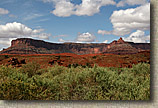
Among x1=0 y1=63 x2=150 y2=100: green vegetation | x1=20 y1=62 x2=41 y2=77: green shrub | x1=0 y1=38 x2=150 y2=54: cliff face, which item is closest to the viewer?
x1=0 y1=63 x2=150 y2=100: green vegetation

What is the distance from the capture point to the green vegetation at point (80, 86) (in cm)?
348

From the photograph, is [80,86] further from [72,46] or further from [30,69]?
[30,69]

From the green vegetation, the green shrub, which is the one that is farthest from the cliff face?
the green shrub

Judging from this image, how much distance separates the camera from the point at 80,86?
3.77 meters

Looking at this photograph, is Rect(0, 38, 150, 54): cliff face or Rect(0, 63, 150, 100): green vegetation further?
Rect(0, 38, 150, 54): cliff face

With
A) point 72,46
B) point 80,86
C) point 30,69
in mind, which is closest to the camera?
point 80,86

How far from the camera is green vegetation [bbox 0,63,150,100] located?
348 cm

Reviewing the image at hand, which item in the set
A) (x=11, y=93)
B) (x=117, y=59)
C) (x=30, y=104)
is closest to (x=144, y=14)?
(x=117, y=59)

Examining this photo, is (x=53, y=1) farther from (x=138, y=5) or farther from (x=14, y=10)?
(x=138, y=5)

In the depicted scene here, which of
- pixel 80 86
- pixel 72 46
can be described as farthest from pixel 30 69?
pixel 80 86

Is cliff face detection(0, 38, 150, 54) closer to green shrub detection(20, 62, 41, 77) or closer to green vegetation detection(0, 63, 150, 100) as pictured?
green vegetation detection(0, 63, 150, 100)

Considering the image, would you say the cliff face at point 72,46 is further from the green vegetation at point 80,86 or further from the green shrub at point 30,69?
the green shrub at point 30,69

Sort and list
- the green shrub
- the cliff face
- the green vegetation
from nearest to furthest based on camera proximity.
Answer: the green vegetation, the cliff face, the green shrub

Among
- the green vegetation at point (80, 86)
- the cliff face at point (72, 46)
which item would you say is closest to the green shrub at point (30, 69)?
the green vegetation at point (80, 86)
